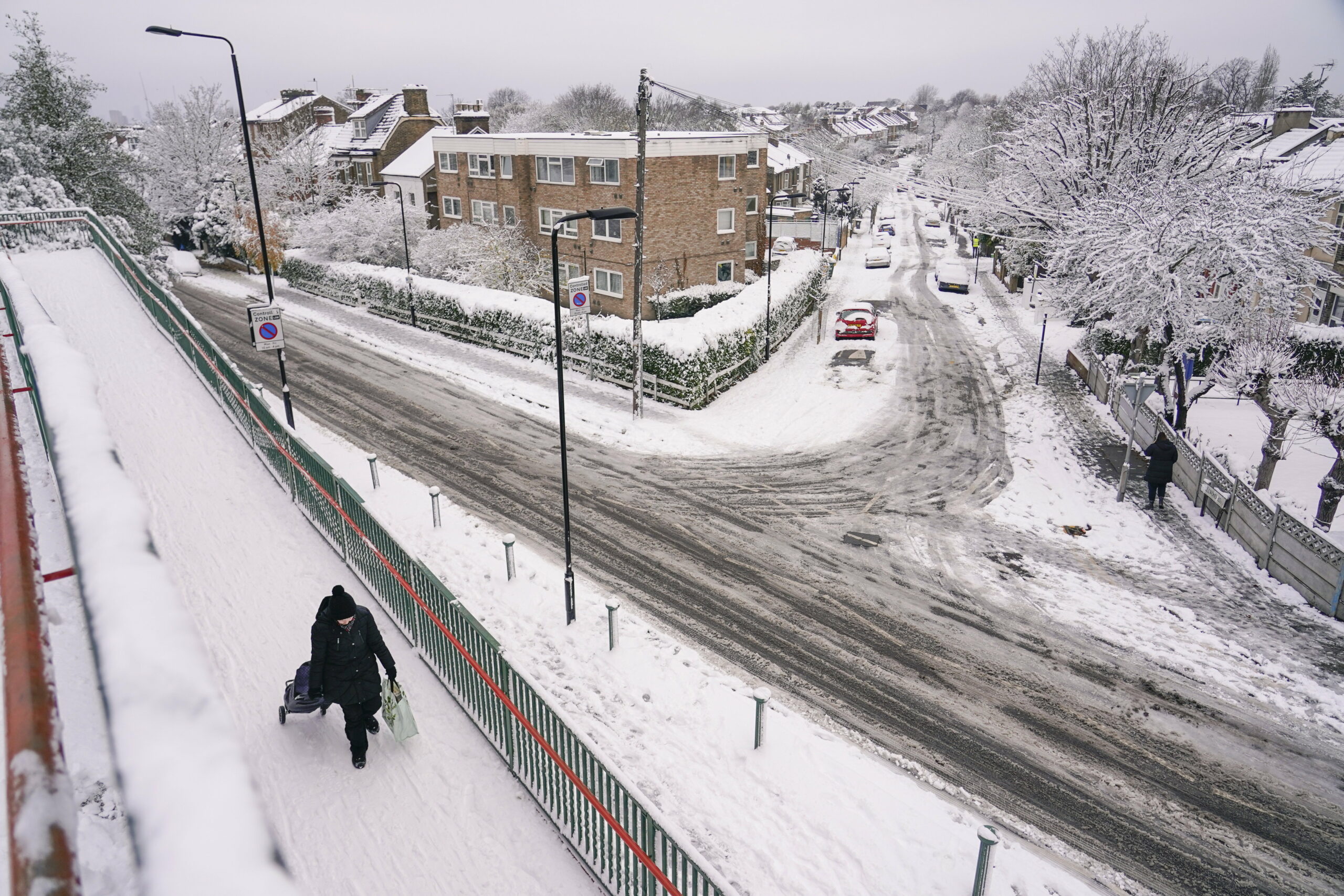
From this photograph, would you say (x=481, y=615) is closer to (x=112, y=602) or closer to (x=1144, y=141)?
(x=112, y=602)

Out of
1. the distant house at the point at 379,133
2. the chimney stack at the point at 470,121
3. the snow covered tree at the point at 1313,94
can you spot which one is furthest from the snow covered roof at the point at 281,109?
the snow covered tree at the point at 1313,94

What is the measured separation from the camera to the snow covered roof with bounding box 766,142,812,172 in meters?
62.4

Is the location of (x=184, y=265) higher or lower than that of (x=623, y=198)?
lower

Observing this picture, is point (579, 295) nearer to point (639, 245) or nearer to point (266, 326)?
point (639, 245)

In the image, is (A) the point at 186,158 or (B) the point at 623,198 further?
(A) the point at 186,158

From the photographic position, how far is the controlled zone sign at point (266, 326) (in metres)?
17.3

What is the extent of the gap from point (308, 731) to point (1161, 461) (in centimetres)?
1719

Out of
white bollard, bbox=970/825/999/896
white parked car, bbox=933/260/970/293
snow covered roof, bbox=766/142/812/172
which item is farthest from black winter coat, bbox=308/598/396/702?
snow covered roof, bbox=766/142/812/172

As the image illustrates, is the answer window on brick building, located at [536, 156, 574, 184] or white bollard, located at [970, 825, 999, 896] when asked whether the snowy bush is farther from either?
white bollard, located at [970, 825, 999, 896]

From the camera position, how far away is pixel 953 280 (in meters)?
43.5

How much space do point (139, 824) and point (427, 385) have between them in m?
24.5

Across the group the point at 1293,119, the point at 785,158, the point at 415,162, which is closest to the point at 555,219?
the point at 415,162

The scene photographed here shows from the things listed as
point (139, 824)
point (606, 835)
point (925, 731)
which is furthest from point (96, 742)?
point (925, 731)

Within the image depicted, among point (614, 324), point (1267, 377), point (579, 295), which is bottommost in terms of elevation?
point (1267, 377)
